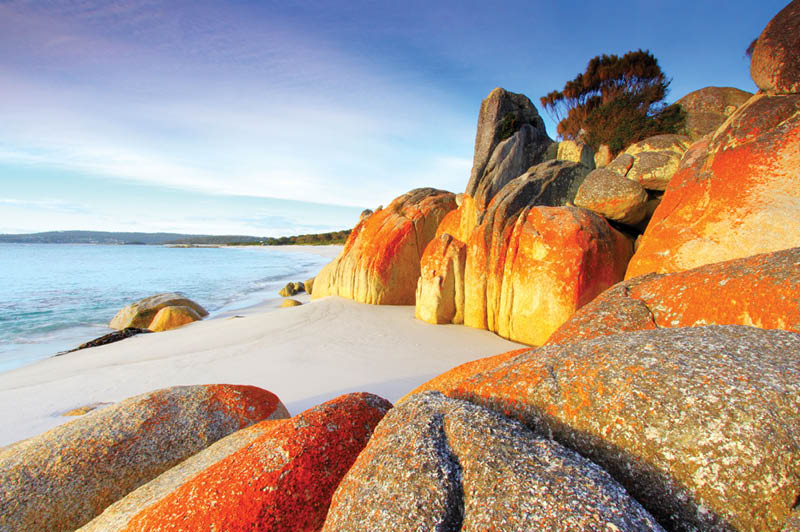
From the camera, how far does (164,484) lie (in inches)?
103

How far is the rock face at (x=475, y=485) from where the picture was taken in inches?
48.3

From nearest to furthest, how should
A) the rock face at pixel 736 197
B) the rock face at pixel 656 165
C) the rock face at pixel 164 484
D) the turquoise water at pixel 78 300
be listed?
the rock face at pixel 164 484, the rock face at pixel 736 197, the rock face at pixel 656 165, the turquoise water at pixel 78 300

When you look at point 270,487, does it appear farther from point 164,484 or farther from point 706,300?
point 706,300

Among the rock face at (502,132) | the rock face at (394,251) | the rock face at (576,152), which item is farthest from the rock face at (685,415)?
the rock face at (394,251)

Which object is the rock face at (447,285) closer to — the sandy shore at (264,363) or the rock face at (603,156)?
the sandy shore at (264,363)

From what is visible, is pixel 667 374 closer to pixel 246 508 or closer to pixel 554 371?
pixel 554 371

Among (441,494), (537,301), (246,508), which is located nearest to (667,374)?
(441,494)

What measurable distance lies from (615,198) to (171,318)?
11242 mm

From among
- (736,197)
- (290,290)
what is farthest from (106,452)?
(290,290)

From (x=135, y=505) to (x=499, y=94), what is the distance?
9754 mm

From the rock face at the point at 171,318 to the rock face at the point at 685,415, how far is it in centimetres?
1071

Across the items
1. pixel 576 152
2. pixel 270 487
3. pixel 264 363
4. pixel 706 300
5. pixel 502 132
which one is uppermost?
pixel 502 132

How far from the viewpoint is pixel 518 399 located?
6.40 ft

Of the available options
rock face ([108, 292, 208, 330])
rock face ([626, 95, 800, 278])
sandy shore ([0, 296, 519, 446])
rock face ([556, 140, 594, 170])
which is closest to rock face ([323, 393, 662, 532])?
sandy shore ([0, 296, 519, 446])
